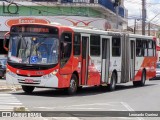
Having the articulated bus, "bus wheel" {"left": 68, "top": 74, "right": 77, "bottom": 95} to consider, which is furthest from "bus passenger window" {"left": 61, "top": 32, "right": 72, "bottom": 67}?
"bus wheel" {"left": 68, "top": 74, "right": 77, "bottom": 95}

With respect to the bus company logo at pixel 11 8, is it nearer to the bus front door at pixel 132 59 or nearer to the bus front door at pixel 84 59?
the bus front door at pixel 132 59

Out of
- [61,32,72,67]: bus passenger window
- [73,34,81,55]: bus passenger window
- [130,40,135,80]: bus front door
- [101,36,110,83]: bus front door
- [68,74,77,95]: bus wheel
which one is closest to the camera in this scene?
[61,32,72,67]: bus passenger window

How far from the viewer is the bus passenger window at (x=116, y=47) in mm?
25453

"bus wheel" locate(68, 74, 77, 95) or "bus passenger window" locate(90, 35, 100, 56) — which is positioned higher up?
"bus passenger window" locate(90, 35, 100, 56)

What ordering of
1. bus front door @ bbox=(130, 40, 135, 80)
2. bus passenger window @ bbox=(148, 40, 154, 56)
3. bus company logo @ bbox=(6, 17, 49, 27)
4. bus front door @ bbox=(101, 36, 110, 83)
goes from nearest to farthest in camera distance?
bus front door @ bbox=(101, 36, 110, 83), bus front door @ bbox=(130, 40, 135, 80), bus passenger window @ bbox=(148, 40, 154, 56), bus company logo @ bbox=(6, 17, 49, 27)

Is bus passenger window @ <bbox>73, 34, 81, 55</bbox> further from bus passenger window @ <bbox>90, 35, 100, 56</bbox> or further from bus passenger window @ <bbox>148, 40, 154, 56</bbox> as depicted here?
bus passenger window @ <bbox>148, 40, 154, 56</bbox>

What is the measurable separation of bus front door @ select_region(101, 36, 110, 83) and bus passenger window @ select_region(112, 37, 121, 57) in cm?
81

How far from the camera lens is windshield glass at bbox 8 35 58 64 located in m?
20.2

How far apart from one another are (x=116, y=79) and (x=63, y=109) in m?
11.1

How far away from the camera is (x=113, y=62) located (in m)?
25.3

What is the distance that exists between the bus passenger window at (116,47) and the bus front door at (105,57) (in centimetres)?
81

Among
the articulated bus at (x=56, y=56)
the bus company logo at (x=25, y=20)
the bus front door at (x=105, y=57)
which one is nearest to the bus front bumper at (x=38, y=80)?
the articulated bus at (x=56, y=56)

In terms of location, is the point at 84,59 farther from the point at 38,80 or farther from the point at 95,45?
the point at 38,80

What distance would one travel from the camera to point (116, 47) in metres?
25.8
